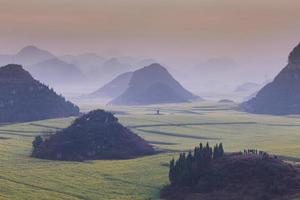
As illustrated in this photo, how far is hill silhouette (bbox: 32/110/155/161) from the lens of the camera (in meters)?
147

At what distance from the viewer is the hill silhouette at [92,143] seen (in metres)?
147

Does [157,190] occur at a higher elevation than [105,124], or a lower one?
lower

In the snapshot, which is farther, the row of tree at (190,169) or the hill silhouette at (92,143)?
the hill silhouette at (92,143)

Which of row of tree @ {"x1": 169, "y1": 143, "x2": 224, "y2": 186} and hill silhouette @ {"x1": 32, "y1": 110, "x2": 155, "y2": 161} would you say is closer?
row of tree @ {"x1": 169, "y1": 143, "x2": 224, "y2": 186}

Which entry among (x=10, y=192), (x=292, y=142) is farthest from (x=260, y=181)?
(x=292, y=142)

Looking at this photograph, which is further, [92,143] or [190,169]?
[92,143]

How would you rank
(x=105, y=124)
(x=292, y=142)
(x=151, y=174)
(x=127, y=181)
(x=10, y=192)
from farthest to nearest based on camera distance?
1. (x=292, y=142)
2. (x=105, y=124)
3. (x=151, y=174)
4. (x=127, y=181)
5. (x=10, y=192)

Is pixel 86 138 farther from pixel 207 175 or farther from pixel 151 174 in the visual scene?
pixel 207 175

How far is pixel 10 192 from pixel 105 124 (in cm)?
6942

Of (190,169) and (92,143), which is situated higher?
(92,143)

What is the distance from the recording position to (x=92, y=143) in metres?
154

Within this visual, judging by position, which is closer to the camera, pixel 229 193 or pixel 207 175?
pixel 229 193

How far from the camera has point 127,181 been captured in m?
114

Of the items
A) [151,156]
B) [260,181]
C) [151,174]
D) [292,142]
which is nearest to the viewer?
[260,181]
